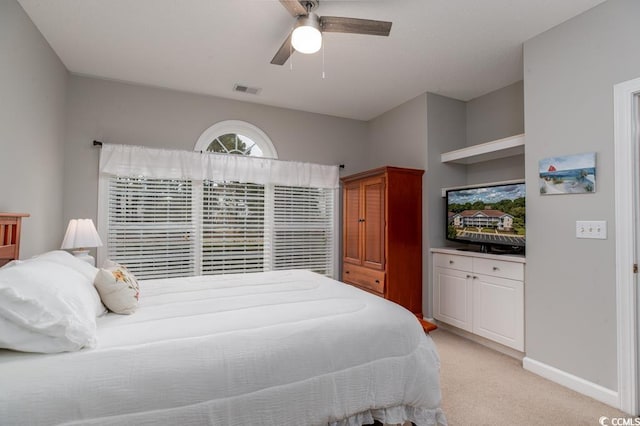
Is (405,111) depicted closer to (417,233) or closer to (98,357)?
(417,233)

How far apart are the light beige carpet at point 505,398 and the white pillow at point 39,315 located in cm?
208

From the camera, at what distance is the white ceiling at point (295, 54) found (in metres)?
2.25

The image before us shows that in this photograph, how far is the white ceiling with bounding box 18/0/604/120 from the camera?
225cm

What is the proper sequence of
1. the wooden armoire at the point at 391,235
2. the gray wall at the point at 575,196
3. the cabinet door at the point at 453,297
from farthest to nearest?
1. the wooden armoire at the point at 391,235
2. the cabinet door at the point at 453,297
3. the gray wall at the point at 575,196

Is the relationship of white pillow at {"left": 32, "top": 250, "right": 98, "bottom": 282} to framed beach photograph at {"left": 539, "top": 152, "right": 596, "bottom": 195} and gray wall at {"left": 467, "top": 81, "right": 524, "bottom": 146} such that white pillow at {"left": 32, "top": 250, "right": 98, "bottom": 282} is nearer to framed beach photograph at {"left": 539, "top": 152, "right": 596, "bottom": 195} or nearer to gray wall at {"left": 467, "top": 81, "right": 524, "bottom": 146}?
framed beach photograph at {"left": 539, "top": 152, "right": 596, "bottom": 195}

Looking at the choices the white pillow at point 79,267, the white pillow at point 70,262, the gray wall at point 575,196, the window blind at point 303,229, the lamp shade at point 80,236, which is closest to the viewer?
the white pillow at point 79,267

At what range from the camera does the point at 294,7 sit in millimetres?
1929

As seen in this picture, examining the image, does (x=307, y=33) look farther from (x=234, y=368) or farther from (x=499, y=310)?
(x=499, y=310)

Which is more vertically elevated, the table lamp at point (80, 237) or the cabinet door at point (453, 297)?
the table lamp at point (80, 237)

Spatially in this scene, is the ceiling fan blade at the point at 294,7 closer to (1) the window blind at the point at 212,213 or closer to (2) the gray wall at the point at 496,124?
(1) the window blind at the point at 212,213

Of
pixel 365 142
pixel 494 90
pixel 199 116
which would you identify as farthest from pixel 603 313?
pixel 199 116

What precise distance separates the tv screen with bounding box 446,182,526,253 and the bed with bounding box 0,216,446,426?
5.51 ft

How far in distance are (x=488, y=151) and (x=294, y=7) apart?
7.81 ft

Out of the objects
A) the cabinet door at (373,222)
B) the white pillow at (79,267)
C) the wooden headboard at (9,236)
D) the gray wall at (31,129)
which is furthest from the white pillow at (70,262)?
the cabinet door at (373,222)
